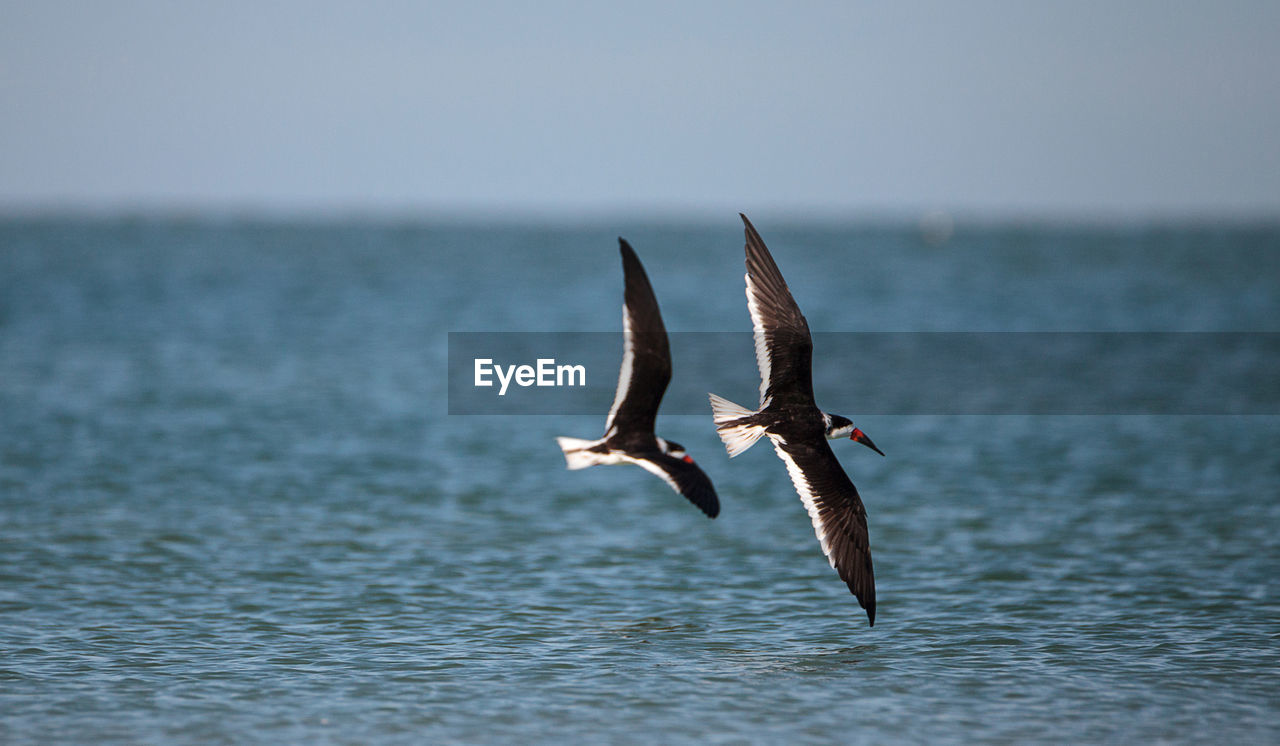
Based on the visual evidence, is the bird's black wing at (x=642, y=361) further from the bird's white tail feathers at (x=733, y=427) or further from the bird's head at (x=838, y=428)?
the bird's head at (x=838, y=428)

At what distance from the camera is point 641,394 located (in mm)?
10859

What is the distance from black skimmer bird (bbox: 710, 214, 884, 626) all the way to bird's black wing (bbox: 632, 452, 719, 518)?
536 millimetres

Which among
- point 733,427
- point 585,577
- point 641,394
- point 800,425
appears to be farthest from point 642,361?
point 585,577

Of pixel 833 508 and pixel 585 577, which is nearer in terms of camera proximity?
pixel 833 508

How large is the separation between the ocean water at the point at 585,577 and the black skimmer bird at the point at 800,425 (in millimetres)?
906

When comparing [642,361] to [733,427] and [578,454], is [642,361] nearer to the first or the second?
[733,427]

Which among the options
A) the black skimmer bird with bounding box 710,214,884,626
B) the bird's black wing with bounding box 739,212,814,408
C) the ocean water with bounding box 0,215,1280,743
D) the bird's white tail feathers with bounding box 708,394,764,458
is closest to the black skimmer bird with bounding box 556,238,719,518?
the bird's white tail feathers with bounding box 708,394,764,458

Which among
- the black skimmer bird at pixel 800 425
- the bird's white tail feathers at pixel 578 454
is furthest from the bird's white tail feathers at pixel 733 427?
the bird's white tail feathers at pixel 578 454

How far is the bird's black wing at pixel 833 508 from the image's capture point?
1091 centimetres

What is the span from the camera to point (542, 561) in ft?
48.9

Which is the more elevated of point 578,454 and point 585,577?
point 578,454

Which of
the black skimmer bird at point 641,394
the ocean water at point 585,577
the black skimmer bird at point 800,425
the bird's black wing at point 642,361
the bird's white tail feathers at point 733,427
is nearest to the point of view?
the ocean water at point 585,577

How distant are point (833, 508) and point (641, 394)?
5.78 feet

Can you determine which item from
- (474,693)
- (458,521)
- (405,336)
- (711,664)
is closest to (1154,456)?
(458,521)
